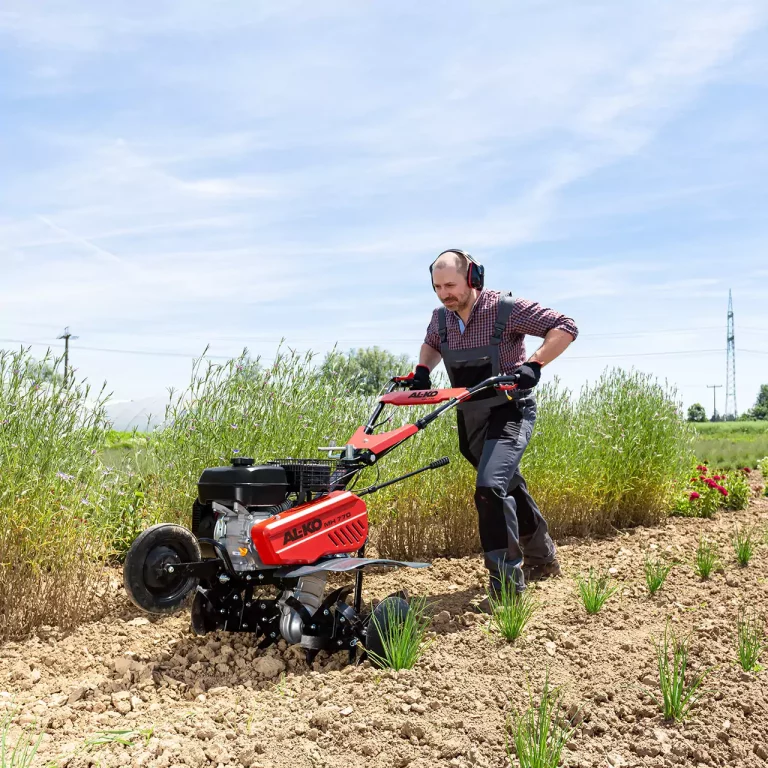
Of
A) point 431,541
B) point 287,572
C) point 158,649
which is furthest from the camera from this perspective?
point 431,541

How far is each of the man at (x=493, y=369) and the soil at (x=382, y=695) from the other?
48cm

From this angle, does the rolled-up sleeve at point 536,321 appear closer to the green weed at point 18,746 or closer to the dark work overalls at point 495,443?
the dark work overalls at point 495,443

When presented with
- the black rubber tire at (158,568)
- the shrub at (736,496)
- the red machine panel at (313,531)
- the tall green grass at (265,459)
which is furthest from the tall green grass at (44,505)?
the shrub at (736,496)

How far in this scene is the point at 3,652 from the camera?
408cm

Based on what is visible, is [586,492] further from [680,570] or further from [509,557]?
[509,557]

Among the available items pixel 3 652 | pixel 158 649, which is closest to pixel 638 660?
pixel 158 649

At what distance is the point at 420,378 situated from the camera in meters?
4.89

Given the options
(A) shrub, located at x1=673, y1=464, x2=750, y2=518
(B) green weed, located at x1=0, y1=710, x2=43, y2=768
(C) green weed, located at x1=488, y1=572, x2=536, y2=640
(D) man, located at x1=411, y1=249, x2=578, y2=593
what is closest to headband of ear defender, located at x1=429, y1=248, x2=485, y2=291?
(D) man, located at x1=411, y1=249, x2=578, y2=593

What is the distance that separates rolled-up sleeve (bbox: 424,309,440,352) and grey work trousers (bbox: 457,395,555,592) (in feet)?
1.67

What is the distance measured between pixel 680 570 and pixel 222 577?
136 inches

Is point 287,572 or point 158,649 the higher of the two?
point 287,572

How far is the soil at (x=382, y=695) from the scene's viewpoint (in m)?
2.93

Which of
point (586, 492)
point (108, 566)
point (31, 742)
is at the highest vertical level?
point (586, 492)

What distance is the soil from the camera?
9.62 ft
